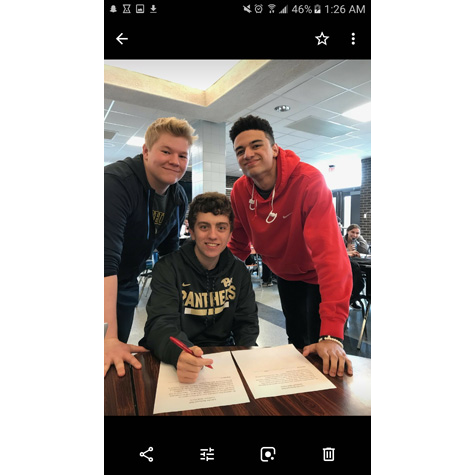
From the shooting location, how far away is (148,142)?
0.85 meters

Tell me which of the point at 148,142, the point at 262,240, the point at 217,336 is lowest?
the point at 217,336

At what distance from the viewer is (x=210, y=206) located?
3.31ft

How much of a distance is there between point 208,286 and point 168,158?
1.52ft

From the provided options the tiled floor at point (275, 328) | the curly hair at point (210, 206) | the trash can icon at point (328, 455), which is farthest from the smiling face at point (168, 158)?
the tiled floor at point (275, 328)

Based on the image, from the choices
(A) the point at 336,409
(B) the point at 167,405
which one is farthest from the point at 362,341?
(B) the point at 167,405

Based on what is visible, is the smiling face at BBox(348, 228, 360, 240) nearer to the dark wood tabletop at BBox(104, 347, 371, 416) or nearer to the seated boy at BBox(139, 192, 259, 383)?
the seated boy at BBox(139, 192, 259, 383)

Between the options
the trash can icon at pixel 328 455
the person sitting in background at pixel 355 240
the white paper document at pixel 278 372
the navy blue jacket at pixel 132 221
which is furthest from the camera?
the person sitting in background at pixel 355 240

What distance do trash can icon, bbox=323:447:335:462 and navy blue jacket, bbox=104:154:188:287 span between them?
21.5 inches

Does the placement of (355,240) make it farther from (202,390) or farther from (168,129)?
(202,390)

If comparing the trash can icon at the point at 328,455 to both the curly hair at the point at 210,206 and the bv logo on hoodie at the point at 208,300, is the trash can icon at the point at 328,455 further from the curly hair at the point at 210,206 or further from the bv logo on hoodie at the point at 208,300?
the curly hair at the point at 210,206

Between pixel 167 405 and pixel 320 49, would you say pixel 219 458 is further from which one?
pixel 320 49

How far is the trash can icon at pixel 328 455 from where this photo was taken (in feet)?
1.41
